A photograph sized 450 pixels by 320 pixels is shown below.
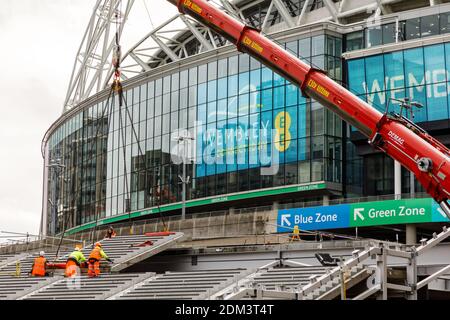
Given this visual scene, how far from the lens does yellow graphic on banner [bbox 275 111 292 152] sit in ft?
218

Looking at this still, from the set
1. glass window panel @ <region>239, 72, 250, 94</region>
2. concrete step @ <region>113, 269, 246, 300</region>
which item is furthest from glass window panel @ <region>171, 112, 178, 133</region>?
concrete step @ <region>113, 269, 246, 300</region>

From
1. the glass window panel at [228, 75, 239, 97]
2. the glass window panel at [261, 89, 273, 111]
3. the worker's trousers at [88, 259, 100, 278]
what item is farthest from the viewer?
the glass window panel at [228, 75, 239, 97]

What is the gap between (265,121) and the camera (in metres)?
68.1

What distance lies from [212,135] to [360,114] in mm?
44587

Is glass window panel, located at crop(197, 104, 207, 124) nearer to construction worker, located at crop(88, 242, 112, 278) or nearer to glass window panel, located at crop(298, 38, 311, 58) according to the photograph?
glass window panel, located at crop(298, 38, 311, 58)

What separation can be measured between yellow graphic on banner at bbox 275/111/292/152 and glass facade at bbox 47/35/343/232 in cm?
8

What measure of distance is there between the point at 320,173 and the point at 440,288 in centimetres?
3238

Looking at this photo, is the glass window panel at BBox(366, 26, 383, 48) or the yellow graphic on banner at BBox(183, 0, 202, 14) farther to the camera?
the glass window panel at BBox(366, 26, 383, 48)

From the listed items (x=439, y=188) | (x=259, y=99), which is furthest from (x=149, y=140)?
(x=439, y=188)

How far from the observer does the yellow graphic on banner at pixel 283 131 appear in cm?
6650

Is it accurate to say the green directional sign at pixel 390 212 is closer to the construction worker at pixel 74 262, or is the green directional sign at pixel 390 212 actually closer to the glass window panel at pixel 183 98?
the construction worker at pixel 74 262

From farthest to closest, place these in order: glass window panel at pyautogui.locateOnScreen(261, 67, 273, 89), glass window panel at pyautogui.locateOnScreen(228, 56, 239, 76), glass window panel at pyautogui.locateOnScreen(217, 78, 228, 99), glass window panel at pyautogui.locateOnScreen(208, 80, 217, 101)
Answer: glass window panel at pyautogui.locateOnScreen(208, 80, 217, 101) → glass window panel at pyautogui.locateOnScreen(217, 78, 228, 99) → glass window panel at pyautogui.locateOnScreen(228, 56, 239, 76) → glass window panel at pyautogui.locateOnScreen(261, 67, 273, 89)

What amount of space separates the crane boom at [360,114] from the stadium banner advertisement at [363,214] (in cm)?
1969

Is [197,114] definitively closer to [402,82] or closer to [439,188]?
[402,82]
